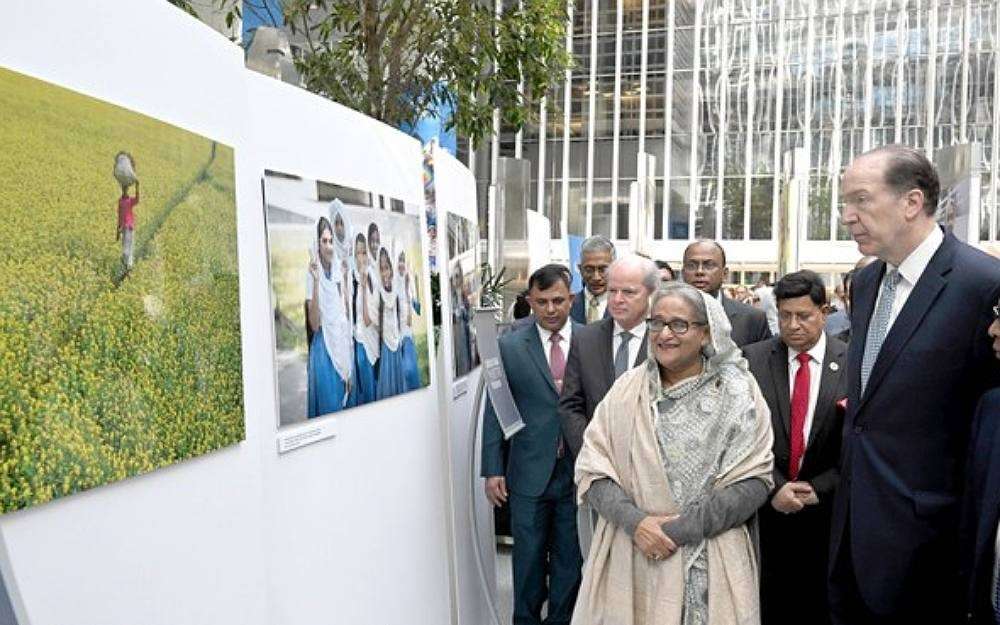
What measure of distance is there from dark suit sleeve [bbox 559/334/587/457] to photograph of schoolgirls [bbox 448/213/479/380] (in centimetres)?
52

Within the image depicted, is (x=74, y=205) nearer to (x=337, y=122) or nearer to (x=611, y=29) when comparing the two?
(x=337, y=122)

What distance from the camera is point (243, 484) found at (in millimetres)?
2498

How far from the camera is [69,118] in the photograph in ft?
5.98

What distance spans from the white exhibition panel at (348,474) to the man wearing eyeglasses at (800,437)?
4.65ft

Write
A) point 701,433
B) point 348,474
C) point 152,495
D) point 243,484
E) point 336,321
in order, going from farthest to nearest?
1. point 701,433
2. point 348,474
3. point 336,321
4. point 243,484
5. point 152,495

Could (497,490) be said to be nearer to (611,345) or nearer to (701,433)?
(611,345)

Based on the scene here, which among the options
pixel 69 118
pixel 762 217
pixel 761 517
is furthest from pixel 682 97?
pixel 69 118

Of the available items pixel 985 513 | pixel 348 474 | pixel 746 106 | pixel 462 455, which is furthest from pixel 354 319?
pixel 746 106

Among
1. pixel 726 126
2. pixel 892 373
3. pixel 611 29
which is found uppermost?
pixel 611 29

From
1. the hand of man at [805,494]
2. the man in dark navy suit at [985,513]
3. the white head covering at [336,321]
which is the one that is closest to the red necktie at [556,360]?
the hand of man at [805,494]

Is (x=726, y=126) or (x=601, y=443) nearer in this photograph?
(x=601, y=443)

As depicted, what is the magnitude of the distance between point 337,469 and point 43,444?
1.47 metres

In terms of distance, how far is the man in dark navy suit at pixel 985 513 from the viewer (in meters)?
2.58

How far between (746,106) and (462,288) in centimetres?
3716
